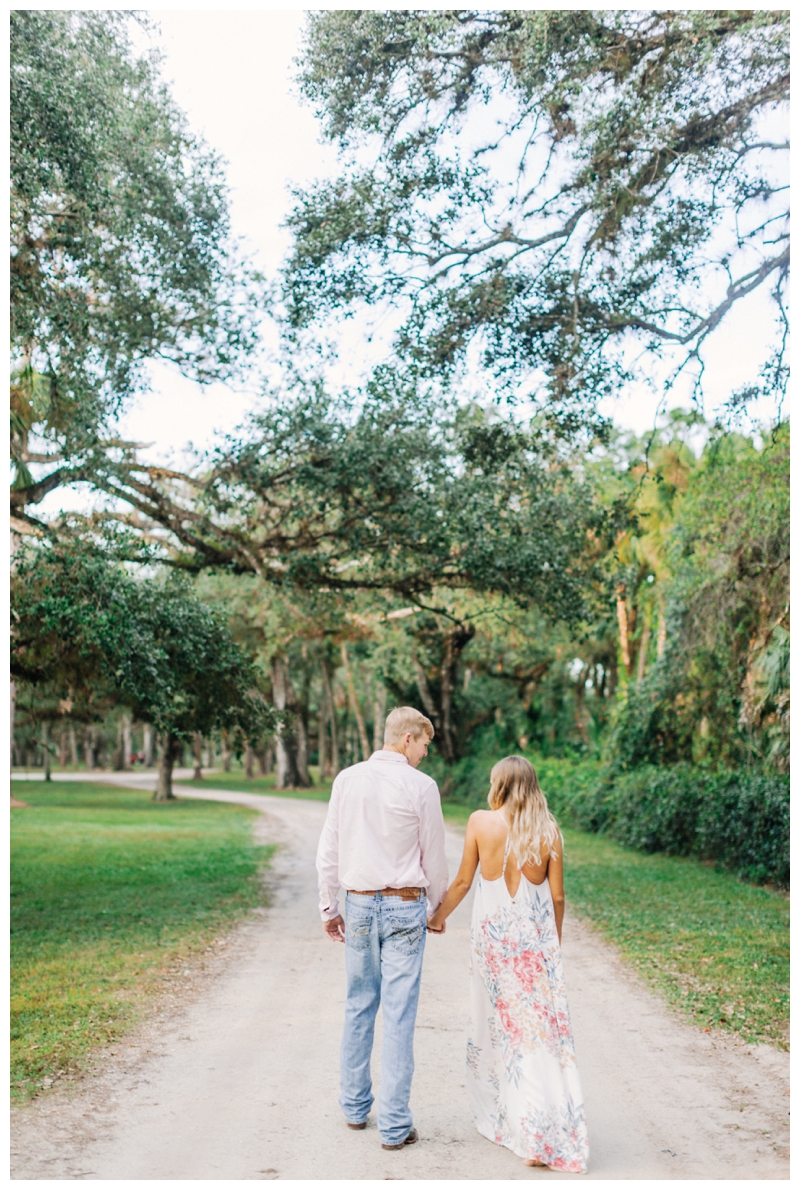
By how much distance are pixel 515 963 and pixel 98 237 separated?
7.66 m

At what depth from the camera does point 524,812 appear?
15.5 feet

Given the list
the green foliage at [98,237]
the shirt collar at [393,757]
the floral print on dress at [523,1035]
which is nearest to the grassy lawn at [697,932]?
the floral print on dress at [523,1035]

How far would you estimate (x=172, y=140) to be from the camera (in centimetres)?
1042

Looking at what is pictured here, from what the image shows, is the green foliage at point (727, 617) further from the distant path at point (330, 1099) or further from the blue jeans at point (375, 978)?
the blue jeans at point (375, 978)

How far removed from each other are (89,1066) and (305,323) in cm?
733

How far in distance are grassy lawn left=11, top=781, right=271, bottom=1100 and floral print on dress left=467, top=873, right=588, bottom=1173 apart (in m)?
2.52

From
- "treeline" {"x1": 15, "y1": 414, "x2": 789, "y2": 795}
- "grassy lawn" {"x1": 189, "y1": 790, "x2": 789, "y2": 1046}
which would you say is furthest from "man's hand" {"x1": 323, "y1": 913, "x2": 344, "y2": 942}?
"treeline" {"x1": 15, "y1": 414, "x2": 789, "y2": 795}

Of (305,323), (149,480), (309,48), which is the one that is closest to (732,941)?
(305,323)

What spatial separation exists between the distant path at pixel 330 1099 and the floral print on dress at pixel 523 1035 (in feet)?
→ 0.44

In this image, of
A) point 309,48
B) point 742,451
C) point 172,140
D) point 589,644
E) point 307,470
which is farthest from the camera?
point 589,644

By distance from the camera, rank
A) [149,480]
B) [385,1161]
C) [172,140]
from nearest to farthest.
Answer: [385,1161] < [172,140] < [149,480]

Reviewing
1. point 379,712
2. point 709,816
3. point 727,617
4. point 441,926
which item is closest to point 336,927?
point 441,926

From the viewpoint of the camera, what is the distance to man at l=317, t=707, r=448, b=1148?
470 cm

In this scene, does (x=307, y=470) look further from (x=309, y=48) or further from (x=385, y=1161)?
(x=385, y=1161)
